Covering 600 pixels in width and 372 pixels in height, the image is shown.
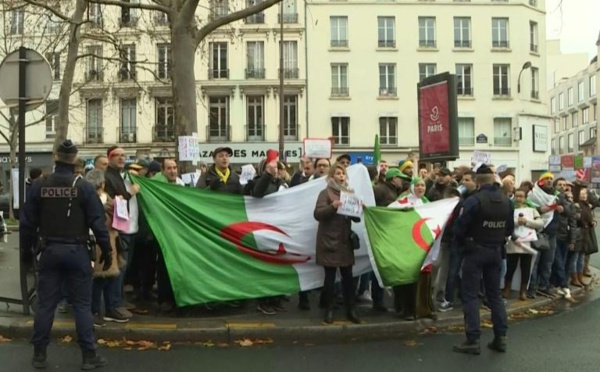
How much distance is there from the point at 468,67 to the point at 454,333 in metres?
40.5

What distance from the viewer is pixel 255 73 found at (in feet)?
145

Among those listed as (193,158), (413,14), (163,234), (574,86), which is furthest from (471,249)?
(574,86)

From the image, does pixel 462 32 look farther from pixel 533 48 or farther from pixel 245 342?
pixel 245 342

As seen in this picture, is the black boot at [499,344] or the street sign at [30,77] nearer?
the black boot at [499,344]

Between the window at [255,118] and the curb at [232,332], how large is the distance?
37.1 metres

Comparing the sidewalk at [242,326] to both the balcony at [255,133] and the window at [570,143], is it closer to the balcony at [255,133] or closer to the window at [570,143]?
the balcony at [255,133]

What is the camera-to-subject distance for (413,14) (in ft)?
148

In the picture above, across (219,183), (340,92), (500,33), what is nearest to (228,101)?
(340,92)

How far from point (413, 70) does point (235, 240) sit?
1527 inches

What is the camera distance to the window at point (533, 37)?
46.5m

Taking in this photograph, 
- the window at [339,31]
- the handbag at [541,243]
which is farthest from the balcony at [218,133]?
the handbag at [541,243]

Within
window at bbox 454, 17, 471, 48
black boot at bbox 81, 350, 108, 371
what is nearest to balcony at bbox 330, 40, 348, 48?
window at bbox 454, 17, 471, 48

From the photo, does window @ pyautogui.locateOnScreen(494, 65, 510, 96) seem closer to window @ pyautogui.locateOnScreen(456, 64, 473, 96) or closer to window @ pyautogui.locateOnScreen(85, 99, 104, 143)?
window @ pyautogui.locateOnScreen(456, 64, 473, 96)

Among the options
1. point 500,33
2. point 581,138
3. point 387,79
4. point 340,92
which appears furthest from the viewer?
point 581,138
